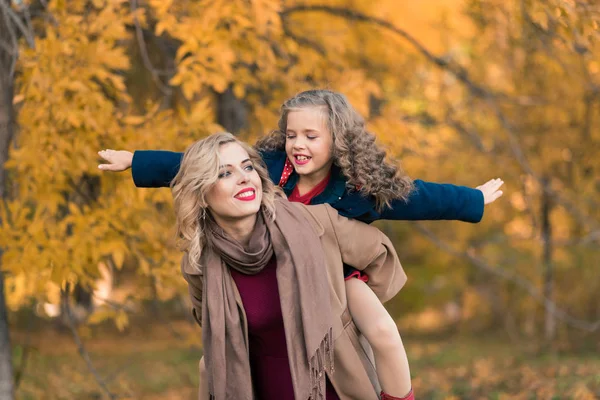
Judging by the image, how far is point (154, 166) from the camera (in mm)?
3020

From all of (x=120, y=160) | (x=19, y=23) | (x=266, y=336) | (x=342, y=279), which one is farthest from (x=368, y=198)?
(x=19, y=23)

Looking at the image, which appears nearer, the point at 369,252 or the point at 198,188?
the point at 198,188

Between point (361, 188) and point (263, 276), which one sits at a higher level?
point (361, 188)

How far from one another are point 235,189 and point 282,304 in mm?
398

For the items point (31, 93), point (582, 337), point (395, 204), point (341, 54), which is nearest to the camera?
point (395, 204)

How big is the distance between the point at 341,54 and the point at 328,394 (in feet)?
14.1

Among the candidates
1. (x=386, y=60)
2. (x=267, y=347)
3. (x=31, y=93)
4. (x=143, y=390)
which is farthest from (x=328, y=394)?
(x=143, y=390)

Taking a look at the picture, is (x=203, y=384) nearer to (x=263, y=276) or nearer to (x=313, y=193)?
(x=263, y=276)

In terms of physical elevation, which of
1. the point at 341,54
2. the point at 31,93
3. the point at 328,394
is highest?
the point at 341,54

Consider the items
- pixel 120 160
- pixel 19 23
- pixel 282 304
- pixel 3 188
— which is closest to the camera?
pixel 282 304

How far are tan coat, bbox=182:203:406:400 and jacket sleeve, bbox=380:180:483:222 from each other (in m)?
0.13

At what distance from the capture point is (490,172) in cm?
991

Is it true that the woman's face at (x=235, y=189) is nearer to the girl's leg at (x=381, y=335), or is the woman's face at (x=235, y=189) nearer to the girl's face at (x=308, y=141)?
the girl's face at (x=308, y=141)

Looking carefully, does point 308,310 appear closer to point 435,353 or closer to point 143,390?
point 143,390
